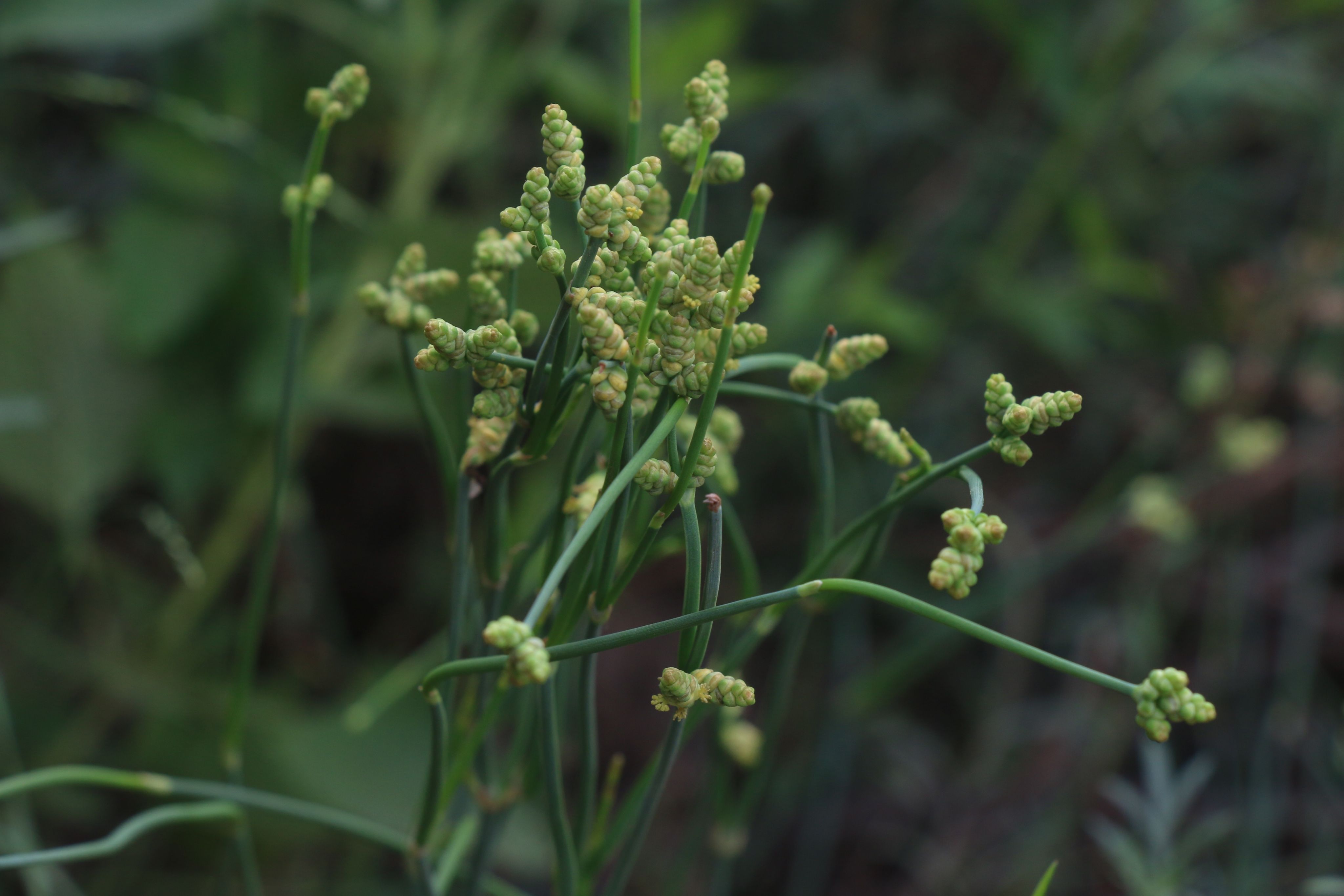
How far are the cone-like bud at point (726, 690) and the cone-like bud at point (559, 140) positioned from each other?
11 cm

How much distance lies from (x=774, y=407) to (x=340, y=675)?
394 mm

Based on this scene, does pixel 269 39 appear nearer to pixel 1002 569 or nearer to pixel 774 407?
pixel 774 407

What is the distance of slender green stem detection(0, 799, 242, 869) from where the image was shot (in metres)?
0.27

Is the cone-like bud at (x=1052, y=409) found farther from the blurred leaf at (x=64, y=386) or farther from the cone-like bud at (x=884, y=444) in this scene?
the blurred leaf at (x=64, y=386)

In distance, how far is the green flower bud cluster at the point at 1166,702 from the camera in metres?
0.20

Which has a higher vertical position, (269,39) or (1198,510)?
(269,39)

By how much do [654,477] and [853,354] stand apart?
0.08 meters

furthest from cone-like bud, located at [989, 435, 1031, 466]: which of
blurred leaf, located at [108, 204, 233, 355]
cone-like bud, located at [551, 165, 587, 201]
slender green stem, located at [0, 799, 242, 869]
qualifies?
blurred leaf, located at [108, 204, 233, 355]

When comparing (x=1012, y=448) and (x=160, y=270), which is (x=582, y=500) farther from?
(x=160, y=270)

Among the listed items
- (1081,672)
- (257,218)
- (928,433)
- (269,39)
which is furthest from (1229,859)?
(269,39)

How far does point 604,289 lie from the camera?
0.22m

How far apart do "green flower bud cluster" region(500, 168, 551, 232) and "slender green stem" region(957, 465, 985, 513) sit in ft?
0.36

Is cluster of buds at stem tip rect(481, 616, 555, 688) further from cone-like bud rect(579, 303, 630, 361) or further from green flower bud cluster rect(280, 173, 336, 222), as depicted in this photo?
green flower bud cluster rect(280, 173, 336, 222)

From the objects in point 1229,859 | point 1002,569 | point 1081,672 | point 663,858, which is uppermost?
point 1081,672
